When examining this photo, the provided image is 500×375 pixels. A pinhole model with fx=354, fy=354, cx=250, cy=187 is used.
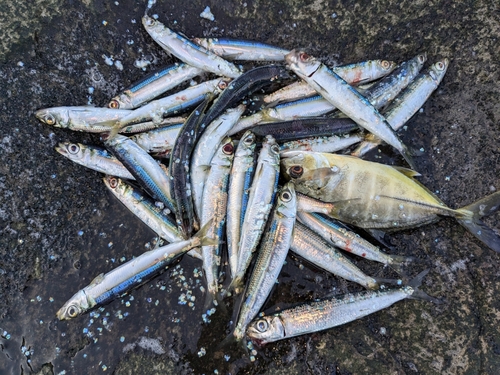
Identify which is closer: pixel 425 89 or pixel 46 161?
pixel 46 161

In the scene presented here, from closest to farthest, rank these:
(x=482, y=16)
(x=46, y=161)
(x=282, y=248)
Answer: (x=282, y=248) → (x=46, y=161) → (x=482, y=16)

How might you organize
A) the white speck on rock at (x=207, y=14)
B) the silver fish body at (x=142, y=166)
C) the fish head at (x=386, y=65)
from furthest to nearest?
the white speck on rock at (x=207, y=14)
the fish head at (x=386, y=65)
the silver fish body at (x=142, y=166)

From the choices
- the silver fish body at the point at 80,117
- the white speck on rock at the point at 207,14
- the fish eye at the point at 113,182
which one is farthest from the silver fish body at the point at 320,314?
the white speck on rock at the point at 207,14

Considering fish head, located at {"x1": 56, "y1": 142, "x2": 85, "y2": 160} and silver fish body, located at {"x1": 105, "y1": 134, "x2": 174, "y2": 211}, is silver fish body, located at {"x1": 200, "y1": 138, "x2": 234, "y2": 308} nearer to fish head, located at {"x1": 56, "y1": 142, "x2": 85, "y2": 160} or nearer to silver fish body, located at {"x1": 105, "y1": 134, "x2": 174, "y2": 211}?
silver fish body, located at {"x1": 105, "y1": 134, "x2": 174, "y2": 211}

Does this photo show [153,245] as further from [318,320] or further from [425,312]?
[425,312]

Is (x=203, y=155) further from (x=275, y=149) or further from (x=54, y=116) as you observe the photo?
(x=54, y=116)

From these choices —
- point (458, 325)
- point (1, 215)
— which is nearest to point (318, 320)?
point (458, 325)

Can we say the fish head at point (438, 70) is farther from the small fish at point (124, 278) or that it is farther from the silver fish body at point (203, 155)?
the small fish at point (124, 278)
